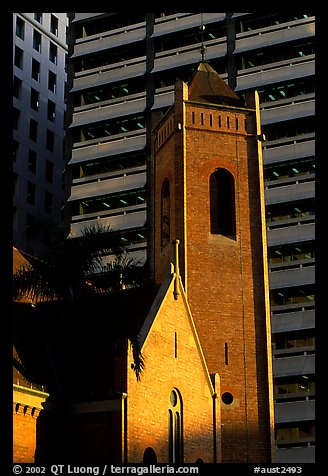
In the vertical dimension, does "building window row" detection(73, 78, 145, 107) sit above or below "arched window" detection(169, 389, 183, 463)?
above

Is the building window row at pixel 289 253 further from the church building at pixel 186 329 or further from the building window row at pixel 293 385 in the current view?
the church building at pixel 186 329

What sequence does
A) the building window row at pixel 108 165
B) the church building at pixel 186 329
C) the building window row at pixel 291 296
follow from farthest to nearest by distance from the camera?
the building window row at pixel 108 165
the building window row at pixel 291 296
the church building at pixel 186 329

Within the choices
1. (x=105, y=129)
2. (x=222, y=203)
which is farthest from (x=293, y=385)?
(x=222, y=203)

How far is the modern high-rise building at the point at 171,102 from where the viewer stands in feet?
224

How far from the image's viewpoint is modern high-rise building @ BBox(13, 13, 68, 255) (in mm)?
77000

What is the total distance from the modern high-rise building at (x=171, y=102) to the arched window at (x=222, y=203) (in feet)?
91.4

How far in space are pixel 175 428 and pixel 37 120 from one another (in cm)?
5298

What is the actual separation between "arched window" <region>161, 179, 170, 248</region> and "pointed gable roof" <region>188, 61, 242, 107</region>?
3.90 meters

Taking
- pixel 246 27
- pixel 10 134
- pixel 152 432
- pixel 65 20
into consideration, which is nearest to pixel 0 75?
pixel 10 134

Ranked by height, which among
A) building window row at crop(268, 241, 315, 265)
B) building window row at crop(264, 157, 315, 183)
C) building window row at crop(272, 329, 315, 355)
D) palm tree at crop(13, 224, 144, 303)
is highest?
building window row at crop(264, 157, 315, 183)

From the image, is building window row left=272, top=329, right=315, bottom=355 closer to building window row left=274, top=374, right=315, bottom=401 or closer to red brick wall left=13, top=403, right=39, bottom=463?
building window row left=274, top=374, right=315, bottom=401

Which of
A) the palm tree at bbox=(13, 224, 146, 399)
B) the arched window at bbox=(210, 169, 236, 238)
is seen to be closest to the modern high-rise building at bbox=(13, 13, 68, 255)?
the arched window at bbox=(210, 169, 236, 238)

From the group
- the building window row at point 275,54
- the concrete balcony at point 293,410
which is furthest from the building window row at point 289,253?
the building window row at point 275,54

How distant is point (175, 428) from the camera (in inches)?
1244
